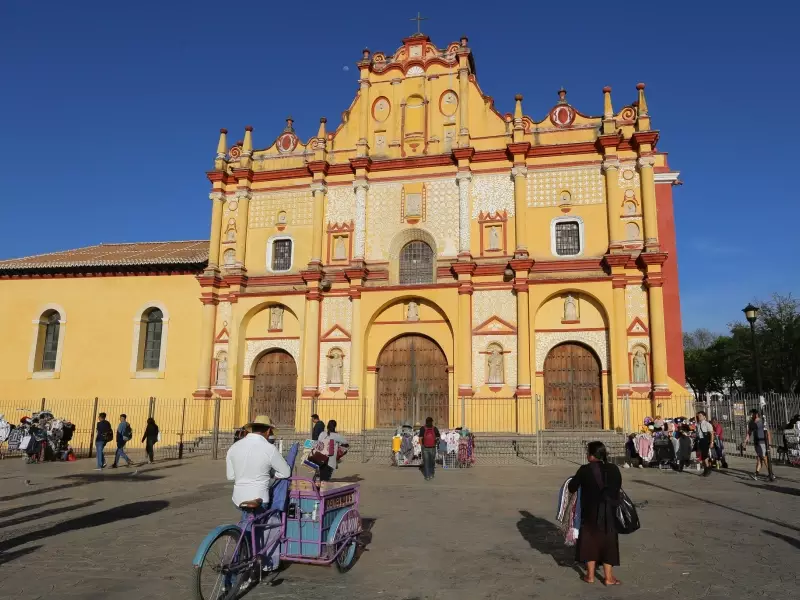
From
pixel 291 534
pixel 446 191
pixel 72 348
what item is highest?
pixel 446 191

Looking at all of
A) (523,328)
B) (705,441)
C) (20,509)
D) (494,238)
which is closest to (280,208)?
(494,238)

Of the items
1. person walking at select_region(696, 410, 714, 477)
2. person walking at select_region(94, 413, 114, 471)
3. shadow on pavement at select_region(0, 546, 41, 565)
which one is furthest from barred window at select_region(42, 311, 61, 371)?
person walking at select_region(696, 410, 714, 477)

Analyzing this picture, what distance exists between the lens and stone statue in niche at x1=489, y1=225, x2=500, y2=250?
945 inches

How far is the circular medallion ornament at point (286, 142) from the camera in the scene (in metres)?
27.2

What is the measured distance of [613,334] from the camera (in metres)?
22.3

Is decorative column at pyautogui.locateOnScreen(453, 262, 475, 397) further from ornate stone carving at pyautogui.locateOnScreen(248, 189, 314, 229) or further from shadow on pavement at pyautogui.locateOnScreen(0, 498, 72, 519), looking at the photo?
shadow on pavement at pyautogui.locateOnScreen(0, 498, 72, 519)

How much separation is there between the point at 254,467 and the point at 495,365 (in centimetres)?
1755

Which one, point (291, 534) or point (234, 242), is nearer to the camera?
point (291, 534)

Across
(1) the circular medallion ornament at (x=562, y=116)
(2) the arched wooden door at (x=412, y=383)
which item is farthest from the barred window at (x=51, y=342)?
(1) the circular medallion ornament at (x=562, y=116)

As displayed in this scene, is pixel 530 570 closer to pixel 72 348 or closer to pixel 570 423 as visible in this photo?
pixel 570 423

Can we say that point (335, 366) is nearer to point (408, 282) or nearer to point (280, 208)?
point (408, 282)

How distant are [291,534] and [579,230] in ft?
64.2

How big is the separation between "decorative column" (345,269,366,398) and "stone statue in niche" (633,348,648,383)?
9988 mm

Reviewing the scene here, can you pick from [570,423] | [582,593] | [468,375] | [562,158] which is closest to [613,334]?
[570,423]
